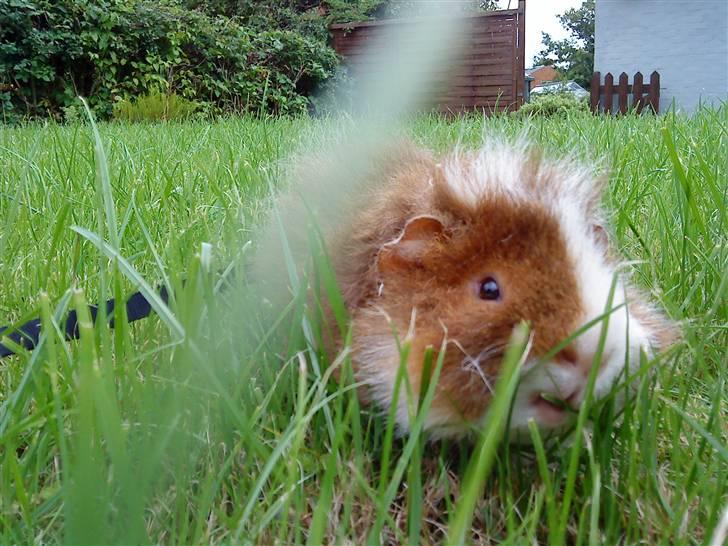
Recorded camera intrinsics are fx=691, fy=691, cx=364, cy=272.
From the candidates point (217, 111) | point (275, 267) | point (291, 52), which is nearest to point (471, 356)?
point (275, 267)

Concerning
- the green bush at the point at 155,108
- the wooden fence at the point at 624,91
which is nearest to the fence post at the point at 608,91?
the wooden fence at the point at 624,91

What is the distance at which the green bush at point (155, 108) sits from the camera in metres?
10.7

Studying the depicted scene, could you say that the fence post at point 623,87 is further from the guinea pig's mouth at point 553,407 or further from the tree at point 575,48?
the tree at point 575,48

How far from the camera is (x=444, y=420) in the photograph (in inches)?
45.7

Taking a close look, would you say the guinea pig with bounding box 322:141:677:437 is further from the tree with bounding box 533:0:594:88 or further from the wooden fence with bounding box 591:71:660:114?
the tree with bounding box 533:0:594:88

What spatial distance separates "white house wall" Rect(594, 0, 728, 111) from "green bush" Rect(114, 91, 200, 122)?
30.9 feet

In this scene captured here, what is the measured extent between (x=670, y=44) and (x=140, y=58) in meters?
10.9

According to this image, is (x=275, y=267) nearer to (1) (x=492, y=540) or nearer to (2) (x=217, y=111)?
(1) (x=492, y=540)

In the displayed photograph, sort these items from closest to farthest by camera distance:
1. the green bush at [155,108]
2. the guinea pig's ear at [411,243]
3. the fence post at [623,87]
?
the guinea pig's ear at [411,243]
the green bush at [155,108]
the fence post at [623,87]

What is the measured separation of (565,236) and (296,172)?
1.17 meters

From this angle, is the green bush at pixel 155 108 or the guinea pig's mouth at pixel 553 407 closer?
the guinea pig's mouth at pixel 553 407

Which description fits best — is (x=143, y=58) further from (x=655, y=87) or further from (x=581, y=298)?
(x=581, y=298)

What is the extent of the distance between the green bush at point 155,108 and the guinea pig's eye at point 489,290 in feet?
A: 33.1

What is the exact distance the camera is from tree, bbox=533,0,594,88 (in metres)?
→ 40.7
